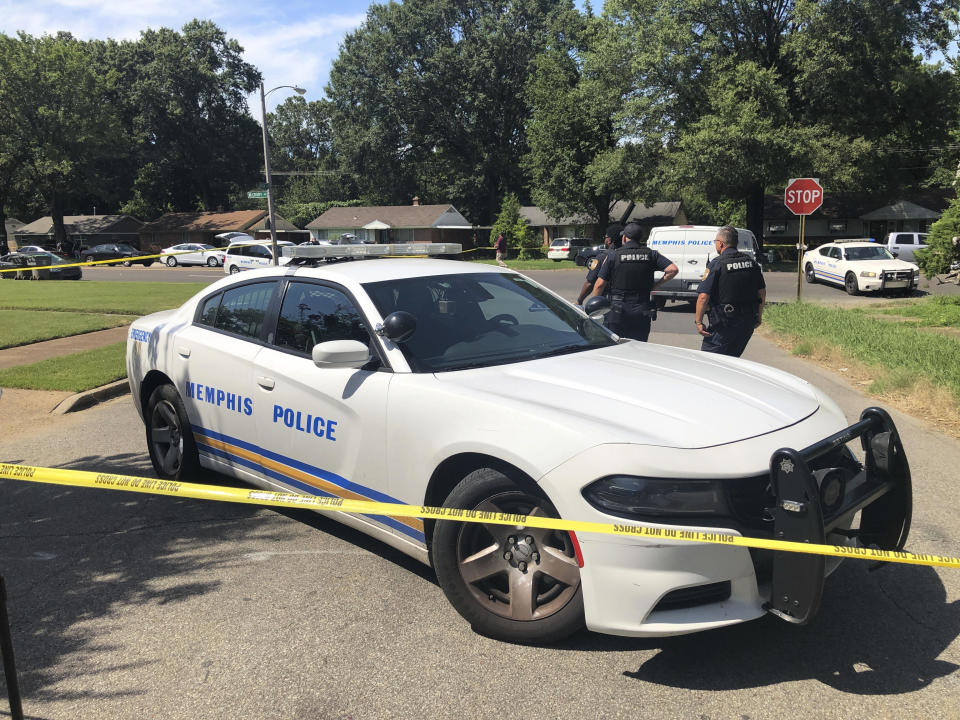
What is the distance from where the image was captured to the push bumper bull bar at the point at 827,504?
2.74 meters

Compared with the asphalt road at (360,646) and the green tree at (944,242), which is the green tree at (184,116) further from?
the asphalt road at (360,646)

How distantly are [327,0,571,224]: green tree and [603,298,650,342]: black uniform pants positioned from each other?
2319 inches

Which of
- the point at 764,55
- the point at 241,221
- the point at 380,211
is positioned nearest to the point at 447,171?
the point at 380,211

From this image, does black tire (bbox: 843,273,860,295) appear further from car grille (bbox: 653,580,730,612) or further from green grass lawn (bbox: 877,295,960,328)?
car grille (bbox: 653,580,730,612)

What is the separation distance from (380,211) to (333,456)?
2472 inches

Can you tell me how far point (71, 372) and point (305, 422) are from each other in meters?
7.05

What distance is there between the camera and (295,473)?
4.18m

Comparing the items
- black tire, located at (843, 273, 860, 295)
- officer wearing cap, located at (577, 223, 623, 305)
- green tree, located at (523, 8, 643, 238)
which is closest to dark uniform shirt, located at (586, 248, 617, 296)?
officer wearing cap, located at (577, 223, 623, 305)

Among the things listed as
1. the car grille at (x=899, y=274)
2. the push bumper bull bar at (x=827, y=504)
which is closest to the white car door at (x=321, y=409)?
the push bumper bull bar at (x=827, y=504)

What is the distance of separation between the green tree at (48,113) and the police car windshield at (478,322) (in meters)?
60.0

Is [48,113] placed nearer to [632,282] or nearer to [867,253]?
[867,253]

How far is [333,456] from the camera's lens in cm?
390

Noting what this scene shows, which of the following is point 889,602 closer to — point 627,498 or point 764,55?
point 627,498

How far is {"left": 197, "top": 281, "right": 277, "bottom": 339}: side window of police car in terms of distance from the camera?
4699 mm
